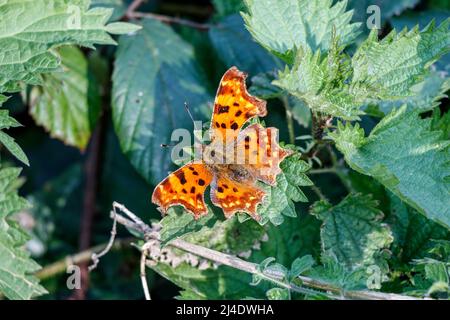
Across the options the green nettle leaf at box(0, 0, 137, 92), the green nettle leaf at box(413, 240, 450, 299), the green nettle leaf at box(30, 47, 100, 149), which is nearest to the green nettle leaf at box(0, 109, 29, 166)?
the green nettle leaf at box(0, 0, 137, 92)

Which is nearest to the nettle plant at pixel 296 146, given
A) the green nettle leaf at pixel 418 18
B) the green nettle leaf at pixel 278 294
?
the green nettle leaf at pixel 278 294

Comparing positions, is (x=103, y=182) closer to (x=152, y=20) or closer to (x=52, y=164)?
(x=52, y=164)

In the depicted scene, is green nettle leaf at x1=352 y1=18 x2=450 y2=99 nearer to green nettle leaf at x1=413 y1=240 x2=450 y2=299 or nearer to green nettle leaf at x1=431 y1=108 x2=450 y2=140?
green nettle leaf at x1=431 y1=108 x2=450 y2=140

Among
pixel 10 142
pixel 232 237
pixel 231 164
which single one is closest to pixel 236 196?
pixel 231 164

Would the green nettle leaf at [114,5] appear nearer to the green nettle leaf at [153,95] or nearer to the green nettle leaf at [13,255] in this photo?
the green nettle leaf at [153,95]
